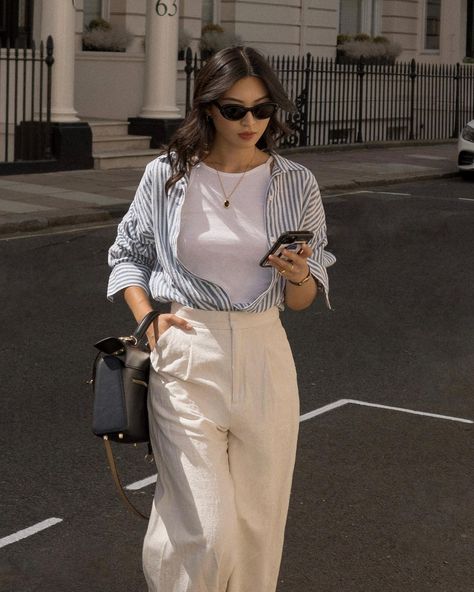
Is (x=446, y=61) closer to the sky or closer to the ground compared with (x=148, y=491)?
closer to the sky

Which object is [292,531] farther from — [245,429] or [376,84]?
[376,84]

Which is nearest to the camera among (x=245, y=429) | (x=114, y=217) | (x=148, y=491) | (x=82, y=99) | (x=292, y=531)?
(x=245, y=429)

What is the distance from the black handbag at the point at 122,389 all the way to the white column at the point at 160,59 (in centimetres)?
1803

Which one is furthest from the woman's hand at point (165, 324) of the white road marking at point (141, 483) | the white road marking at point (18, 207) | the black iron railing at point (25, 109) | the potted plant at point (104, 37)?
the potted plant at point (104, 37)

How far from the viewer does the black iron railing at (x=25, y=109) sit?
18.8 m

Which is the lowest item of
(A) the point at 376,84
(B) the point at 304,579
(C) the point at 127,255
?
(B) the point at 304,579

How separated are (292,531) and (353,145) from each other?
68.2 feet

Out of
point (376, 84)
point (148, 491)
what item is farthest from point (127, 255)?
point (376, 84)

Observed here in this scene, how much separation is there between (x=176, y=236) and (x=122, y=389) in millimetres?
439

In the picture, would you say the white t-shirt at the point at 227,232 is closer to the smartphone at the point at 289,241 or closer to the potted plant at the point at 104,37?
the smartphone at the point at 289,241

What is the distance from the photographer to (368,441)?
6.58m

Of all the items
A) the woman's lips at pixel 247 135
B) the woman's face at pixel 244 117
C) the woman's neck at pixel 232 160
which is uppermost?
the woman's face at pixel 244 117

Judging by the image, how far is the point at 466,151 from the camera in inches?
842

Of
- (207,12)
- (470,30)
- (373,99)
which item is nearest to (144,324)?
(207,12)
